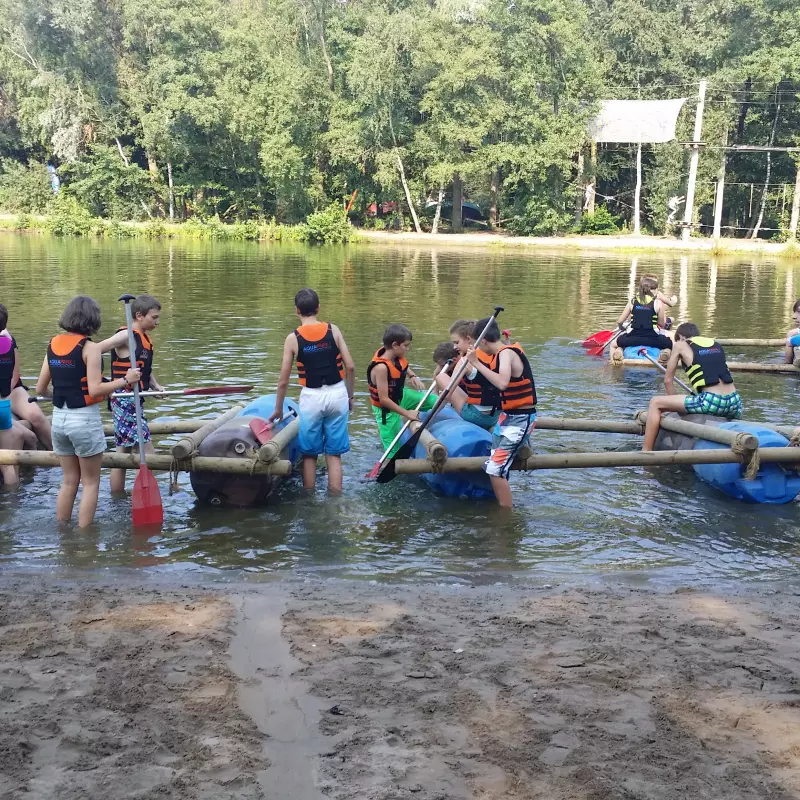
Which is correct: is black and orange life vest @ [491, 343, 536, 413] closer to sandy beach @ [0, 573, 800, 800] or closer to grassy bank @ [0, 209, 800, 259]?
sandy beach @ [0, 573, 800, 800]

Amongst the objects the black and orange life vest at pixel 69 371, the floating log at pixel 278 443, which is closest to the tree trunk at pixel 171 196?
the floating log at pixel 278 443

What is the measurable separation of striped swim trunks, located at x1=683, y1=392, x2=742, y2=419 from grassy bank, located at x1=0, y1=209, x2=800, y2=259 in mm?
34459

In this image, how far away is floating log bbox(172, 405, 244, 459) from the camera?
775 centimetres

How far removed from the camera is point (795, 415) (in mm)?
11914

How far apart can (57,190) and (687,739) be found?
6350 centimetres

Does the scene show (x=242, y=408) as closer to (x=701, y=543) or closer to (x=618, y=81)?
(x=701, y=543)

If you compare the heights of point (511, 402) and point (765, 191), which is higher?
point (765, 191)

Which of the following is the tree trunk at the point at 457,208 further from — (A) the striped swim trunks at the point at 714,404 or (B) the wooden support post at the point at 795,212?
(A) the striped swim trunks at the point at 714,404

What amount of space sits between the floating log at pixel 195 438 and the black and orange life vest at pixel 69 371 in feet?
3.13

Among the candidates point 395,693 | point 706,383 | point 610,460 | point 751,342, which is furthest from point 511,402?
point 751,342

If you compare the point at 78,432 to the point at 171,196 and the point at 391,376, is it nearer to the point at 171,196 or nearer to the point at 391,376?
the point at 391,376

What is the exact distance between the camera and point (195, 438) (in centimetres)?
814

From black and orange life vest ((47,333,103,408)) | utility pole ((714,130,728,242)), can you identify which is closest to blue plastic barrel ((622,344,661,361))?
black and orange life vest ((47,333,103,408))

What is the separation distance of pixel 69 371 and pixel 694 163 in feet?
139
